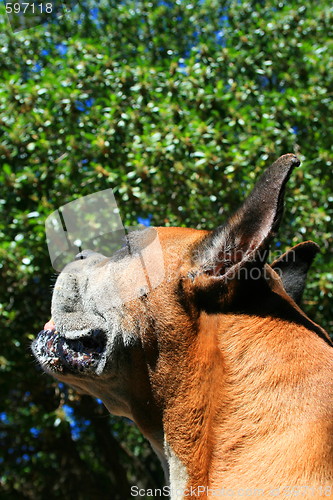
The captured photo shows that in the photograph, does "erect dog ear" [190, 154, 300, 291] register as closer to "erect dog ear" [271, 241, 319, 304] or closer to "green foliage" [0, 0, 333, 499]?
"erect dog ear" [271, 241, 319, 304]

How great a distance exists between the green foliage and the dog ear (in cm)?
286

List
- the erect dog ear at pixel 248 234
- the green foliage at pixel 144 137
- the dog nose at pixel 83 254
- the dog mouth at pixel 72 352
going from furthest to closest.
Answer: the green foliage at pixel 144 137
the dog nose at pixel 83 254
the dog mouth at pixel 72 352
the erect dog ear at pixel 248 234

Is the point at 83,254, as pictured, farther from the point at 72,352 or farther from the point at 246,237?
the point at 246,237

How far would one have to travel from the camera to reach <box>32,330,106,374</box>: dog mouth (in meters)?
2.93

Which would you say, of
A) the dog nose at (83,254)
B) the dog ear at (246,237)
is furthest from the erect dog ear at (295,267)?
the dog nose at (83,254)

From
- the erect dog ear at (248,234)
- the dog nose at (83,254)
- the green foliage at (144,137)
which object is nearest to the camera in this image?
the erect dog ear at (248,234)

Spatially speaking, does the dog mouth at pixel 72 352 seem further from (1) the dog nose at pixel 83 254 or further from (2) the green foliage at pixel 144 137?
(2) the green foliage at pixel 144 137

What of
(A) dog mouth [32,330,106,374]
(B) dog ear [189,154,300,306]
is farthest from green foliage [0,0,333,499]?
(B) dog ear [189,154,300,306]

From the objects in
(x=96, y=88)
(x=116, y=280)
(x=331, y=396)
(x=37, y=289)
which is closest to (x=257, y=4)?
(x=96, y=88)

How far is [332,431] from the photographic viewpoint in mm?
2283

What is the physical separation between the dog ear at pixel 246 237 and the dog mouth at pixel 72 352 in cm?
68

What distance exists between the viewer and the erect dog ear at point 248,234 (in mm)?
2363

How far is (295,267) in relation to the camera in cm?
352

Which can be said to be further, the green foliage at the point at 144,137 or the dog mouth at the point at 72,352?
the green foliage at the point at 144,137
